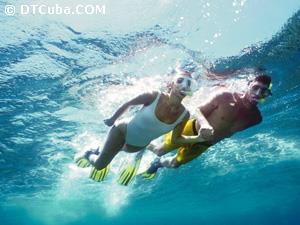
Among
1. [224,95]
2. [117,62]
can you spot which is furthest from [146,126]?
[117,62]

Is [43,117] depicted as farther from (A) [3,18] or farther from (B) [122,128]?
(B) [122,128]

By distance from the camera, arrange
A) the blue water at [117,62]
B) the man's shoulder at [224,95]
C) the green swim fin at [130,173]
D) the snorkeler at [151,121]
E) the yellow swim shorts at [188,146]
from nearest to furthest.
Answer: the snorkeler at [151,121]
the man's shoulder at [224,95]
the yellow swim shorts at [188,146]
the green swim fin at [130,173]
the blue water at [117,62]

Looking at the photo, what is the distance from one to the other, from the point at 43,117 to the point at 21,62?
575cm

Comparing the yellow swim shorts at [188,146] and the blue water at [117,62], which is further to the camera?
the blue water at [117,62]

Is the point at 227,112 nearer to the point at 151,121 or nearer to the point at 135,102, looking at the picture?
the point at 151,121

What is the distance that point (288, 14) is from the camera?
464 inches

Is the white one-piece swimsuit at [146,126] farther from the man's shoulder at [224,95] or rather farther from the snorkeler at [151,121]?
the man's shoulder at [224,95]

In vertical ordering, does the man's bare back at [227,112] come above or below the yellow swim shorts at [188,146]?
above

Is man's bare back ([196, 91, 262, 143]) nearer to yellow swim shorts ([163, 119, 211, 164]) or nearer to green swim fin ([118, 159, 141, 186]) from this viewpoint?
yellow swim shorts ([163, 119, 211, 164])

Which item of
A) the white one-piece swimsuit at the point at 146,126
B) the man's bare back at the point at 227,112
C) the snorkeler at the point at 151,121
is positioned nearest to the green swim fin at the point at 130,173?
the snorkeler at the point at 151,121

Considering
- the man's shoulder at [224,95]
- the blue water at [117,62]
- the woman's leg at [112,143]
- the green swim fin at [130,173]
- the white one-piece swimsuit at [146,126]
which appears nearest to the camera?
the white one-piece swimsuit at [146,126]

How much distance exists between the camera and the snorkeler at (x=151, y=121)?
7.60m

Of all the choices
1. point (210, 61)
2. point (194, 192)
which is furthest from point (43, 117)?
point (194, 192)

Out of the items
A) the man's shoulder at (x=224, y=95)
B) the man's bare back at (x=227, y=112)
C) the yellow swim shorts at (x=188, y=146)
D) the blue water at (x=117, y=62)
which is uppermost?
the blue water at (x=117, y=62)
